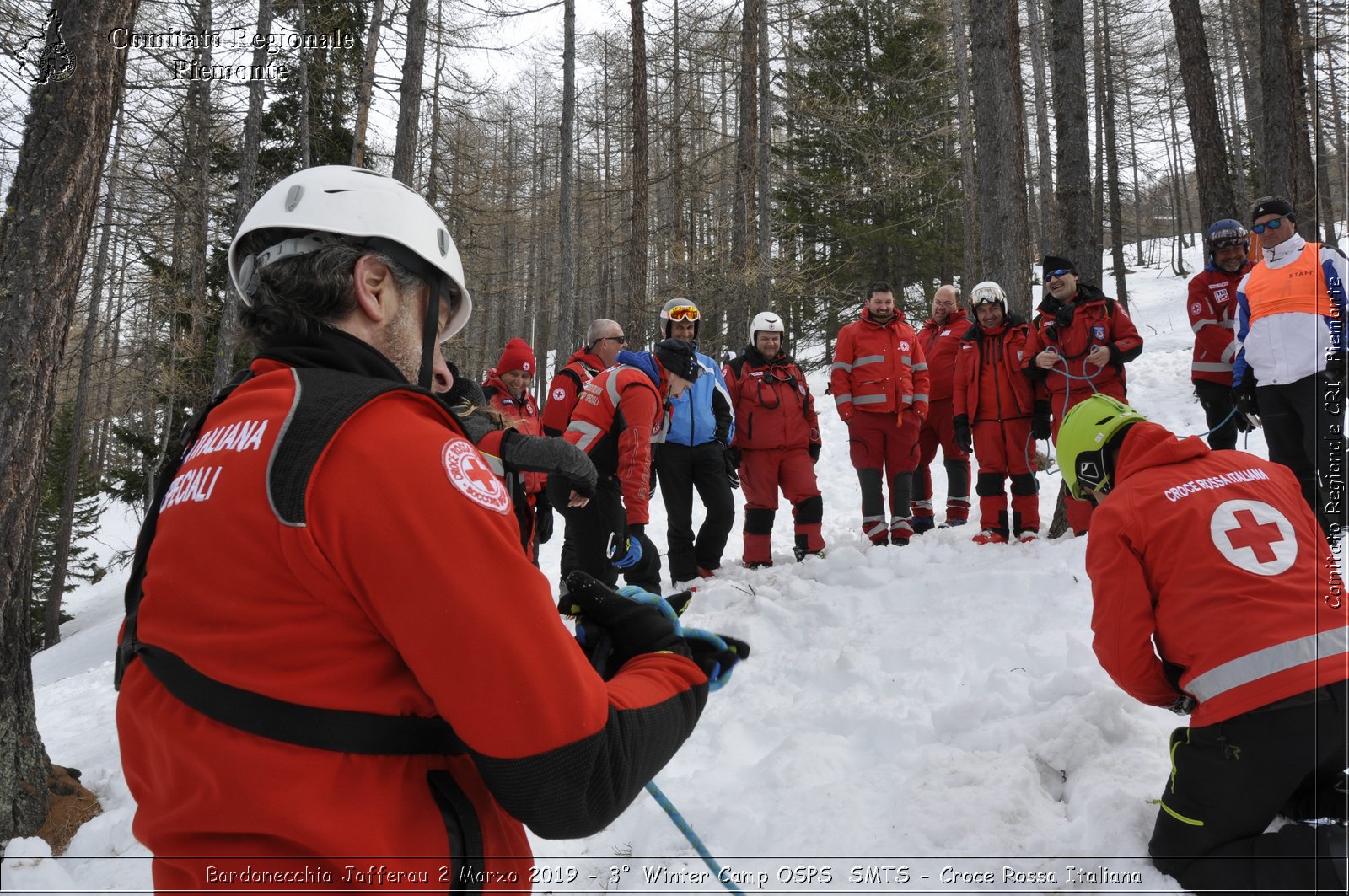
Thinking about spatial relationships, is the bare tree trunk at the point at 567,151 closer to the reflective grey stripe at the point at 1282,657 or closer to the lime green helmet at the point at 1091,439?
the lime green helmet at the point at 1091,439

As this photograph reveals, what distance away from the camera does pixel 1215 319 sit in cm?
686

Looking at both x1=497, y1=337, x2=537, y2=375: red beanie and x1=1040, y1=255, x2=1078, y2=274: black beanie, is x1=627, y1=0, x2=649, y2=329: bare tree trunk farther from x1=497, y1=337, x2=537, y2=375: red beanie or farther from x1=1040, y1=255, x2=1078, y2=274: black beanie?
x1=1040, y1=255, x2=1078, y2=274: black beanie

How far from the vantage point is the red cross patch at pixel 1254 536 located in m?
2.67

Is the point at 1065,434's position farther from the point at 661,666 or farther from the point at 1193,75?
the point at 1193,75

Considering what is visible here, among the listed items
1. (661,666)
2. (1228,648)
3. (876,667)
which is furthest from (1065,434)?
(661,666)

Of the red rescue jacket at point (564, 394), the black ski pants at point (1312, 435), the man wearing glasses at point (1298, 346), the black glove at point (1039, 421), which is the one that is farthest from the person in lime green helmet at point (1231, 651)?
the red rescue jacket at point (564, 394)

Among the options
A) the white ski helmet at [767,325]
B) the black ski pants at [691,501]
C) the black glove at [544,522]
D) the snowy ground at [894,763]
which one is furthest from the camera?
the white ski helmet at [767,325]

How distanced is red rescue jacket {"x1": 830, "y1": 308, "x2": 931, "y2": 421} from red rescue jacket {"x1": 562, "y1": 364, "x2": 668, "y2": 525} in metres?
2.36

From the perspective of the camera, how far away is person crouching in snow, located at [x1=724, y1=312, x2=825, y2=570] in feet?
24.5

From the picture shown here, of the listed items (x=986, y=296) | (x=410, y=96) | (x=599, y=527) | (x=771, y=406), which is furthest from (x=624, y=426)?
(x=410, y=96)

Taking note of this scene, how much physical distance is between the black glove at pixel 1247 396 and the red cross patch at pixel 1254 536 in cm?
435

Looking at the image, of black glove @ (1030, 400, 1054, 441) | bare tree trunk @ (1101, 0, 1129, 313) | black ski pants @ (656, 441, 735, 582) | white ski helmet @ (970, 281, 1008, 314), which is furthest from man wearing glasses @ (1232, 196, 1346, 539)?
bare tree trunk @ (1101, 0, 1129, 313)

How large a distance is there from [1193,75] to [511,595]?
438 inches

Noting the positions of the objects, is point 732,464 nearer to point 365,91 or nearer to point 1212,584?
point 1212,584
